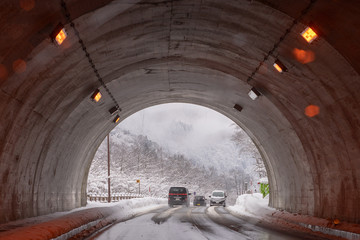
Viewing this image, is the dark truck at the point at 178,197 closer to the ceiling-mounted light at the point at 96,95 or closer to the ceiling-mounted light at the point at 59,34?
the ceiling-mounted light at the point at 96,95

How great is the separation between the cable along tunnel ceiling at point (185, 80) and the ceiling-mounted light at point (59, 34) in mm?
156

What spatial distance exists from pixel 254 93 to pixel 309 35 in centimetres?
653

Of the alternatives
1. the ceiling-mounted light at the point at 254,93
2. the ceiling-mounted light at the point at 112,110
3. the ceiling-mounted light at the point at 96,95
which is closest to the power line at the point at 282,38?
the ceiling-mounted light at the point at 254,93

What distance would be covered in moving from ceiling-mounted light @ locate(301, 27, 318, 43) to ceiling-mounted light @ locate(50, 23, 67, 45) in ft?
18.9

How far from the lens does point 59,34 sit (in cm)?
962

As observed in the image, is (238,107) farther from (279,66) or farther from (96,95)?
(279,66)

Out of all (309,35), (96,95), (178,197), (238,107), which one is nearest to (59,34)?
(309,35)

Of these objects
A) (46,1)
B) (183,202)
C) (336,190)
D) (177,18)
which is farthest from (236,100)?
(183,202)

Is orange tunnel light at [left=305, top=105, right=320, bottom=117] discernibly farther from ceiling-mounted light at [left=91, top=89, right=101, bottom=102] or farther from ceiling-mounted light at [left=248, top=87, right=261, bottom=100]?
ceiling-mounted light at [left=91, top=89, right=101, bottom=102]

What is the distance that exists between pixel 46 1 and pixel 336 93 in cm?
776

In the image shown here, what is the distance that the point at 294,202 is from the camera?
18.2 metres

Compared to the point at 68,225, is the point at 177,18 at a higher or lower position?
higher

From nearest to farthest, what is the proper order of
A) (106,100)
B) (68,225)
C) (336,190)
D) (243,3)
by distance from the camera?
(243,3) → (68,225) → (336,190) → (106,100)

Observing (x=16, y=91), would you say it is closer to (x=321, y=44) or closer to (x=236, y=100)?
(x=321, y=44)
